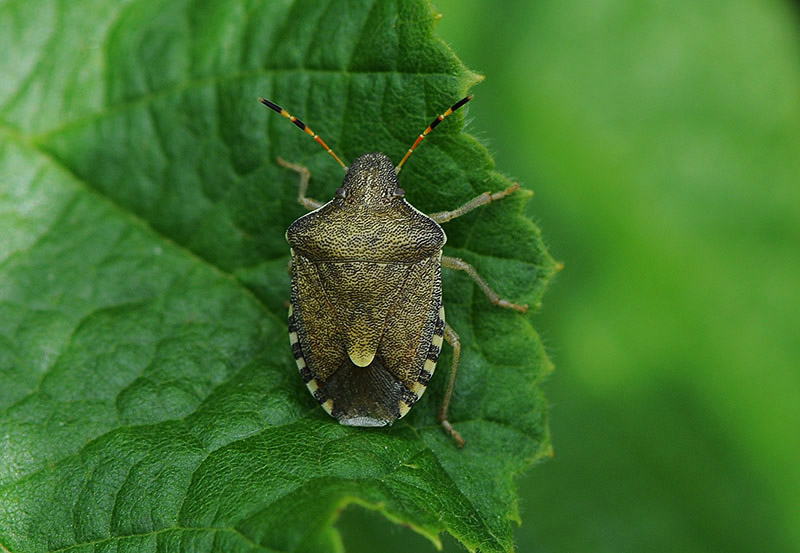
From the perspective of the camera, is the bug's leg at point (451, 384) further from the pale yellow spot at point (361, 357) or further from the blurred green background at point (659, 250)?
the blurred green background at point (659, 250)

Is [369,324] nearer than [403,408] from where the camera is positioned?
No

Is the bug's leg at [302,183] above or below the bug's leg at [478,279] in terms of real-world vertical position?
above

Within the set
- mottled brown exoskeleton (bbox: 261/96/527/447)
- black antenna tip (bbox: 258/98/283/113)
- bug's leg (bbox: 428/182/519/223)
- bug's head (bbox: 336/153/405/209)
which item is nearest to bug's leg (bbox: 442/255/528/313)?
mottled brown exoskeleton (bbox: 261/96/527/447)

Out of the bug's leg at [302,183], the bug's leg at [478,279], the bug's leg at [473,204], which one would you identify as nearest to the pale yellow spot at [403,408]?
the bug's leg at [478,279]

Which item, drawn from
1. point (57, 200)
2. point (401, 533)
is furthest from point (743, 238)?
point (57, 200)

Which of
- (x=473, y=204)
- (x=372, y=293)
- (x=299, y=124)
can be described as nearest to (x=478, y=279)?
(x=473, y=204)

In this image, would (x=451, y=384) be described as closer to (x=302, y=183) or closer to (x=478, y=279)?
(x=478, y=279)
